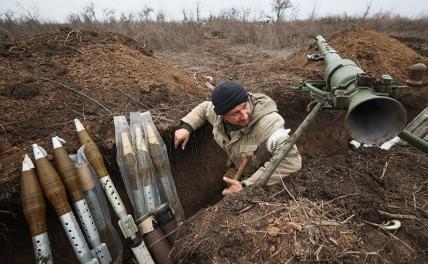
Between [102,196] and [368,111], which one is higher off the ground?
[368,111]

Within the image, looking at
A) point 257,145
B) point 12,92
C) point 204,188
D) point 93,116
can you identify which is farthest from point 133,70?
point 257,145

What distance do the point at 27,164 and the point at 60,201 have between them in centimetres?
42

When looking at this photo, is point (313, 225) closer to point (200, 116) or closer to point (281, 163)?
point (281, 163)

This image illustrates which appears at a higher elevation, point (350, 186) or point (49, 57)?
point (49, 57)

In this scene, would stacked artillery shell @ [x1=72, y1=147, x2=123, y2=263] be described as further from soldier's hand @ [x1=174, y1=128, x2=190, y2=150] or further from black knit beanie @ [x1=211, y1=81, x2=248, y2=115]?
black knit beanie @ [x1=211, y1=81, x2=248, y2=115]

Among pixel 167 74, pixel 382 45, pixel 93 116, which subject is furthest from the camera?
pixel 382 45

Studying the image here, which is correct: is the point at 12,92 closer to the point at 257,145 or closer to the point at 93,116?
the point at 93,116

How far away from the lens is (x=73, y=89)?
3.67 metres

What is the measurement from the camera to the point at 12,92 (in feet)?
11.2

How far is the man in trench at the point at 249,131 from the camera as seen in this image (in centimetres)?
245

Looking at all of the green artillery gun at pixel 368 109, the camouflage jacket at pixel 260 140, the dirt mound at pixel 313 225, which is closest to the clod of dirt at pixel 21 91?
the camouflage jacket at pixel 260 140

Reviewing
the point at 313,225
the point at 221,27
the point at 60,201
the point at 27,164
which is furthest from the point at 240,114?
the point at 221,27

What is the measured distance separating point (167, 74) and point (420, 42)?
7044 mm

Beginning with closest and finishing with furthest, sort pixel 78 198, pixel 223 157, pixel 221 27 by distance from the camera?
pixel 78 198
pixel 223 157
pixel 221 27
